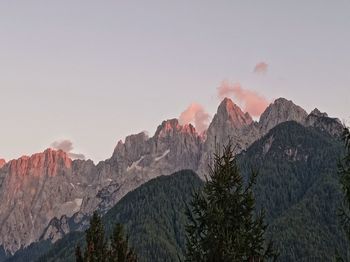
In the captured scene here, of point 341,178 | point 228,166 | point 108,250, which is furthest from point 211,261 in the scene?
point 108,250

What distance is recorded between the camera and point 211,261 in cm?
3250

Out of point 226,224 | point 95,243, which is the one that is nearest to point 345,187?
point 226,224

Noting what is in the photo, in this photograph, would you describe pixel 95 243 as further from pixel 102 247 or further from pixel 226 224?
pixel 226 224

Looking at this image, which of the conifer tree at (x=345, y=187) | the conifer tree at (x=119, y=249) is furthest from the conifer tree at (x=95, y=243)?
the conifer tree at (x=345, y=187)

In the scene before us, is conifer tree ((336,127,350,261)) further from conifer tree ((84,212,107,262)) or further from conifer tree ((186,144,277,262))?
conifer tree ((84,212,107,262))

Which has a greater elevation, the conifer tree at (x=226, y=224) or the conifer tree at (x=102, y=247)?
the conifer tree at (x=102, y=247)

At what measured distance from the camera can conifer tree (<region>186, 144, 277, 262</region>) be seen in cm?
3206

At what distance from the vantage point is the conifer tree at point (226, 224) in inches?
1262

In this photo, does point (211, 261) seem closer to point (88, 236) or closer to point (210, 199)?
point (210, 199)

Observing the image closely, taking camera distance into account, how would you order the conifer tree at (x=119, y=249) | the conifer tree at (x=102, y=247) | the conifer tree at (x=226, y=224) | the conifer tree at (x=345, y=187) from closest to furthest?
1. the conifer tree at (x=345, y=187)
2. the conifer tree at (x=226, y=224)
3. the conifer tree at (x=102, y=247)
4. the conifer tree at (x=119, y=249)

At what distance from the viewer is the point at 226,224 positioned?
33188mm

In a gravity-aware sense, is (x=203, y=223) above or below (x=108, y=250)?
below

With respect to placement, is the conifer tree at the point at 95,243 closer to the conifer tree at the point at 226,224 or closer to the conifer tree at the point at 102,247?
the conifer tree at the point at 102,247

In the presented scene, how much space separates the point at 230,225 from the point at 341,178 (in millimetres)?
6930
